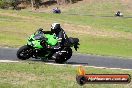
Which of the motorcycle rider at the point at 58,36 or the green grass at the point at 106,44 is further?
the green grass at the point at 106,44

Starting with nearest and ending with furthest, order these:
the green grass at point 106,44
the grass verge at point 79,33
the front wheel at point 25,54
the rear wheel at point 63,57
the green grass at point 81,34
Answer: the front wheel at point 25,54
the rear wheel at point 63,57
the green grass at point 81,34
the green grass at point 106,44
the grass verge at point 79,33

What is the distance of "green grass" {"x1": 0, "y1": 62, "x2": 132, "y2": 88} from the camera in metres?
12.5

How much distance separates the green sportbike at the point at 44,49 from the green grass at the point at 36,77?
9.19 ft

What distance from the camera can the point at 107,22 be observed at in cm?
6234

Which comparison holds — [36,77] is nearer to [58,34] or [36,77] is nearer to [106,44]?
[58,34]

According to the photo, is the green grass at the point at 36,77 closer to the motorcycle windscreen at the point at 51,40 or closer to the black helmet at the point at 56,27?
the motorcycle windscreen at the point at 51,40

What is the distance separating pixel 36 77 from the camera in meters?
13.6

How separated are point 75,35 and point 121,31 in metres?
8.98

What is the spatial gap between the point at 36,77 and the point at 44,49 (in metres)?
5.70

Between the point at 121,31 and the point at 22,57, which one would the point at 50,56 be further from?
the point at 121,31

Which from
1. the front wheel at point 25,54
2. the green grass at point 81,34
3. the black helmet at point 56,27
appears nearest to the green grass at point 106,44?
the green grass at point 81,34

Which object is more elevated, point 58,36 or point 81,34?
point 58,36

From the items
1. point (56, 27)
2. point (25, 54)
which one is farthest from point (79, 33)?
point (25, 54)

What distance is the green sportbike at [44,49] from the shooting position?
62.4 feet
